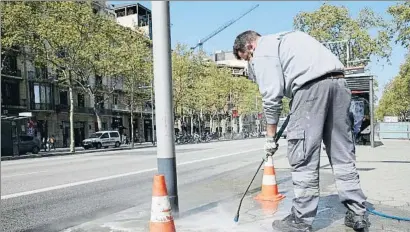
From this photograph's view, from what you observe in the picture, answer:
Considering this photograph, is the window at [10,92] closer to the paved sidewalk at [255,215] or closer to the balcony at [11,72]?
the balcony at [11,72]

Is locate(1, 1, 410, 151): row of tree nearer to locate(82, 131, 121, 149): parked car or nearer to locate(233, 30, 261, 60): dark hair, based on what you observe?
locate(82, 131, 121, 149): parked car

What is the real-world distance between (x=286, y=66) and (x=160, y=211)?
1585 mm

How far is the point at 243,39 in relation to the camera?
376cm

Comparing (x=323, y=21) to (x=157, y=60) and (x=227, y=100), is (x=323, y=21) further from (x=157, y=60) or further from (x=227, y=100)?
(x=227, y=100)

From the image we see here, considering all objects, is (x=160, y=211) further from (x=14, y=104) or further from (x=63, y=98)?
(x=63, y=98)

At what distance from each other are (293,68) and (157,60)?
1494 millimetres

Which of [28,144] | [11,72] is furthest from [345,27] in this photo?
[11,72]

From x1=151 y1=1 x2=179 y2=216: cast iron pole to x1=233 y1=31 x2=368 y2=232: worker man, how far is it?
1.09 meters

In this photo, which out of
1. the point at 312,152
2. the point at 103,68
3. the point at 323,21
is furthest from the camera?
the point at 103,68

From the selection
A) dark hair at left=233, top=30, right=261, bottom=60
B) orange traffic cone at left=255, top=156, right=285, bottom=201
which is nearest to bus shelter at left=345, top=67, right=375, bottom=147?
orange traffic cone at left=255, top=156, right=285, bottom=201

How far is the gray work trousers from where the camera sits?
3416mm

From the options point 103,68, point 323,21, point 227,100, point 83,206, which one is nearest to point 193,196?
point 83,206

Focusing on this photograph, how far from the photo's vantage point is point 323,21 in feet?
101

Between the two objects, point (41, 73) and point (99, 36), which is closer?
point (99, 36)
